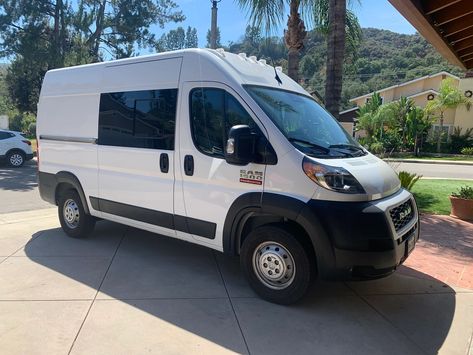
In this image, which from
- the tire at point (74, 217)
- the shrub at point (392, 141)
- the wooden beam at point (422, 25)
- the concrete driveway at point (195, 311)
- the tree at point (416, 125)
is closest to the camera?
the concrete driveway at point (195, 311)

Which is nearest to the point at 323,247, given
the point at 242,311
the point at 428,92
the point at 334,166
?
the point at 334,166

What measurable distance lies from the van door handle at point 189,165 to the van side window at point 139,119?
0.27 meters

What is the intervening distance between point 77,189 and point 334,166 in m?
3.95

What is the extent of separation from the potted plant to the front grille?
4578 millimetres

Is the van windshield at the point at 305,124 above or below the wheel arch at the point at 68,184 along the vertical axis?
above

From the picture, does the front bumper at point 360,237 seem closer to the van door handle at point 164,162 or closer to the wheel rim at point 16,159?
the van door handle at point 164,162

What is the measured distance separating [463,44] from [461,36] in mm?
614

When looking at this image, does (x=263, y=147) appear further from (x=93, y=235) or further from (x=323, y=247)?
(x=93, y=235)

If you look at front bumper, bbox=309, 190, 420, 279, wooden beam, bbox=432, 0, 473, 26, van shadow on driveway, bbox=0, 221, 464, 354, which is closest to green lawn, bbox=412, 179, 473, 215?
wooden beam, bbox=432, 0, 473, 26

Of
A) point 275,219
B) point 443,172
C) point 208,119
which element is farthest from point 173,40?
point 275,219

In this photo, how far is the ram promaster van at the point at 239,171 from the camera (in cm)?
379

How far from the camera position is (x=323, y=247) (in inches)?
149

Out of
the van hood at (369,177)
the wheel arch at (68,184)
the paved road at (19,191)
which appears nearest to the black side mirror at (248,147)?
the van hood at (369,177)

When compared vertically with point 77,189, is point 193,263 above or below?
below
